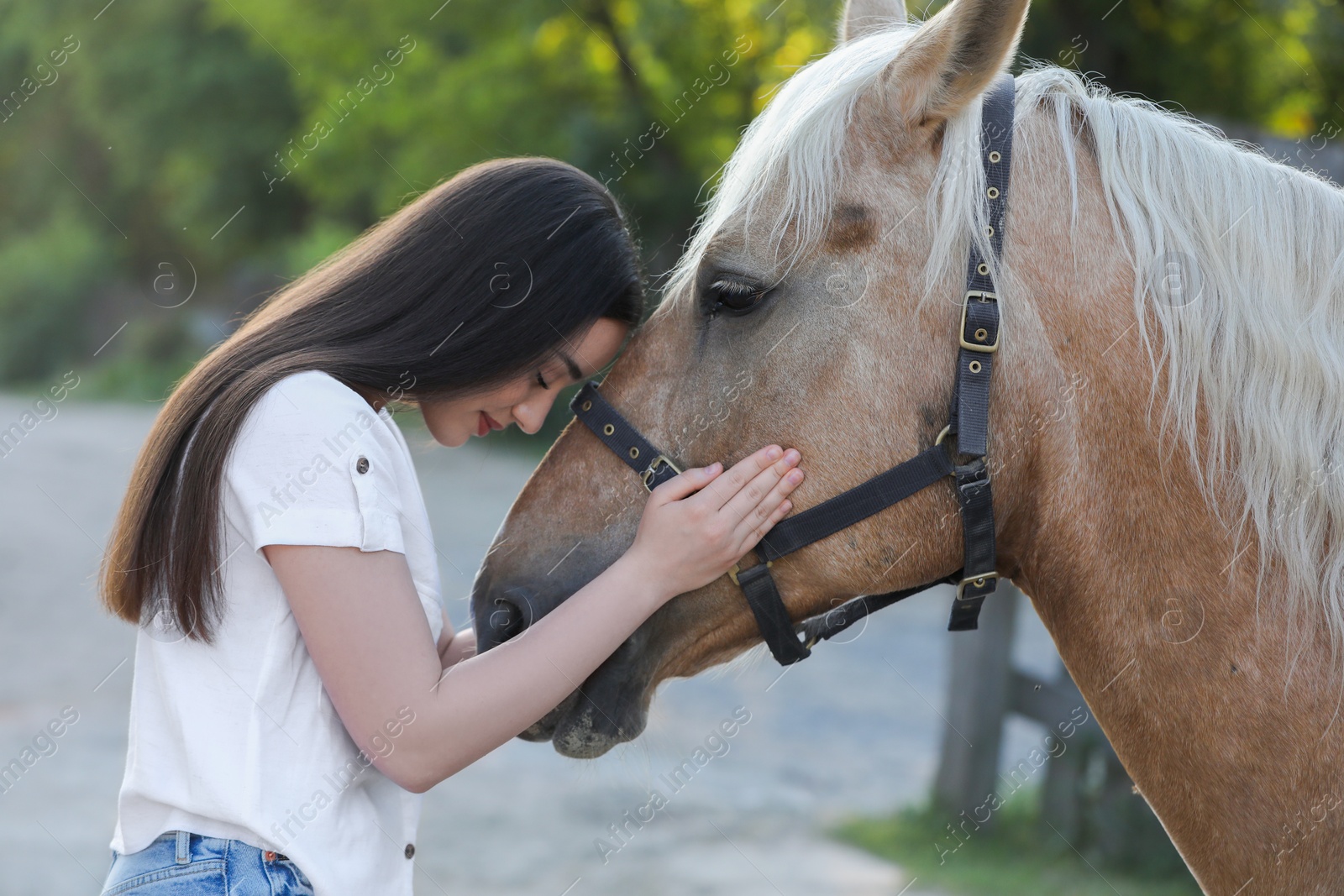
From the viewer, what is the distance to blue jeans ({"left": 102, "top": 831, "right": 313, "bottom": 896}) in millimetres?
1521

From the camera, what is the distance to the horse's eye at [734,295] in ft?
5.59

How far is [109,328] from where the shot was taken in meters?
27.2

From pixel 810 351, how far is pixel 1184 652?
71 centimetres

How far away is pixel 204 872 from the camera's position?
60.2 inches

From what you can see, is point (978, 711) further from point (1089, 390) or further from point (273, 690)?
point (273, 690)

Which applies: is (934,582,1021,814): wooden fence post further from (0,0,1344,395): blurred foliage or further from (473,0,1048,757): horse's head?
(473,0,1048,757): horse's head

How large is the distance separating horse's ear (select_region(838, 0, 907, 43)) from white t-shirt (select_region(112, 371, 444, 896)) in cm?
132

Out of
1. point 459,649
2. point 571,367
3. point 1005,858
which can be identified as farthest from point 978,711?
point 571,367

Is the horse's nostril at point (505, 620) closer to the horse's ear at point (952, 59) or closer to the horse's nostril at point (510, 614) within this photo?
the horse's nostril at point (510, 614)

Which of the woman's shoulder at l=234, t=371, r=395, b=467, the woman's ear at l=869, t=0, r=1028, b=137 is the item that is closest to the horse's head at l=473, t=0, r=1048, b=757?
the woman's ear at l=869, t=0, r=1028, b=137

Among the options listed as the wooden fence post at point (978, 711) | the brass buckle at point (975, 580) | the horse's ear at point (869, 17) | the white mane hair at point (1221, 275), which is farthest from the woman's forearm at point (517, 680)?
the wooden fence post at point (978, 711)

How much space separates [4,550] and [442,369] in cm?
1012

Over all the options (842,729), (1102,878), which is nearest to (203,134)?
(842,729)

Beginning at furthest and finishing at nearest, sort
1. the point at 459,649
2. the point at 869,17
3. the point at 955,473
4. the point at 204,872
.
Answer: the point at 869,17 → the point at 459,649 → the point at 955,473 → the point at 204,872
